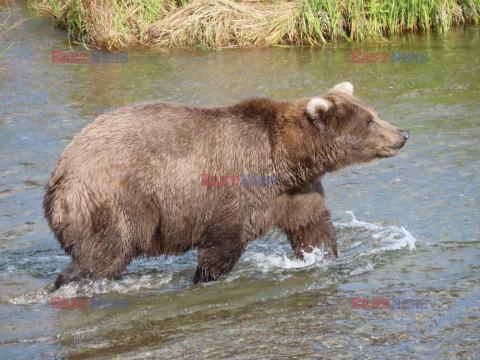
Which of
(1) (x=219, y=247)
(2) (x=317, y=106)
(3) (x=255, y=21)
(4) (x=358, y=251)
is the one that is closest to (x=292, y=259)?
(4) (x=358, y=251)

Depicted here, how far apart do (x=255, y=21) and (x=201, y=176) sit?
8.71m

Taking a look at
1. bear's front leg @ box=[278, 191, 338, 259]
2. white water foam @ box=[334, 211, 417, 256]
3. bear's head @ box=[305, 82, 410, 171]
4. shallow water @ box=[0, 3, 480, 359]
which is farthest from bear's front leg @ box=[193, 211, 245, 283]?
white water foam @ box=[334, 211, 417, 256]

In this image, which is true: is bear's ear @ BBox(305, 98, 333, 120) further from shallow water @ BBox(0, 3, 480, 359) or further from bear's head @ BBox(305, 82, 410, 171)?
shallow water @ BBox(0, 3, 480, 359)

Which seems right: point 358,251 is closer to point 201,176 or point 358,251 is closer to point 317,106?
point 317,106

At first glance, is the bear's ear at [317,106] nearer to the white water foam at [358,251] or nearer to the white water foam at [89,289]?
the white water foam at [358,251]

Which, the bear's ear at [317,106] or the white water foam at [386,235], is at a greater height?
the bear's ear at [317,106]

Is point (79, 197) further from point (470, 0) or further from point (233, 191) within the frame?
point (470, 0)

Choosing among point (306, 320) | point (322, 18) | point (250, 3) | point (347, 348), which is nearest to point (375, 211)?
point (306, 320)

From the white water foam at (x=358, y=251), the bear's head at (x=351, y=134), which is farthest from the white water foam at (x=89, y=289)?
the bear's head at (x=351, y=134)

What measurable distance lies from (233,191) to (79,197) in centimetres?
123

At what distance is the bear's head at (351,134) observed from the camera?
18.6ft

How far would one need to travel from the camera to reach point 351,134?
5.73 metres

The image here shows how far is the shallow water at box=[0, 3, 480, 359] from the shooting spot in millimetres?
4469

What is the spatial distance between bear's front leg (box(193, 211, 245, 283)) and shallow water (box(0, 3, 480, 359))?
0.52 feet
